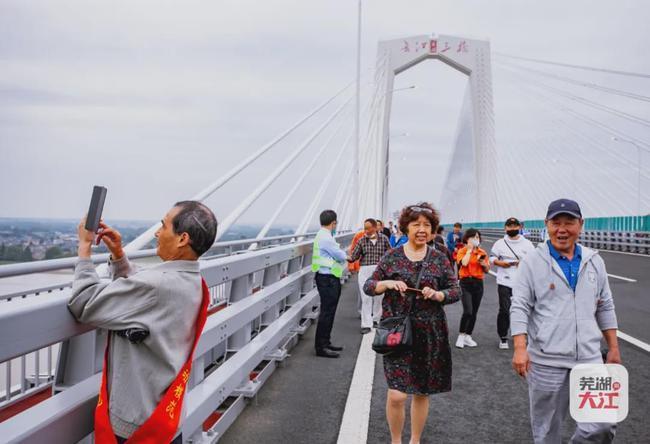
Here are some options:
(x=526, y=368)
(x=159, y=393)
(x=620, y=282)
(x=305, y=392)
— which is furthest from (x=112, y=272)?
(x=620, y=282)

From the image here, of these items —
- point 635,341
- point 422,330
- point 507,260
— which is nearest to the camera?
point 422,330

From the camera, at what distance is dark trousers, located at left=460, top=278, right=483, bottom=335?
25.5 ft

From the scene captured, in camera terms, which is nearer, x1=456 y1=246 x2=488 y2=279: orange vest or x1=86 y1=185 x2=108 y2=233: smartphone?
x1=86 y1=185 x2=108 y2=233: smartphone

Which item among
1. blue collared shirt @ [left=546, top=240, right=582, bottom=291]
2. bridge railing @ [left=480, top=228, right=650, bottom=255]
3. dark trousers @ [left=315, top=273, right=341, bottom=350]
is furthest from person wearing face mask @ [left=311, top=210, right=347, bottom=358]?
bridge railing @ [left=480, top=228, right=650, bottom=255]

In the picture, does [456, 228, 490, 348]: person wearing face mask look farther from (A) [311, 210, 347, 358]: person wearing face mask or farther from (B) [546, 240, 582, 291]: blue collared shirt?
(B) [546, 240, 582, 291]: blue collared shirt

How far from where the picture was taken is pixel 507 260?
7512 millimetres

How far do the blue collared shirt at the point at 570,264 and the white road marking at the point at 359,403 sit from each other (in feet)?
5.85

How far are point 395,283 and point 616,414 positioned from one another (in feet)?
4.84

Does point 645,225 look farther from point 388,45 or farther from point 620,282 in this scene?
point 388,45

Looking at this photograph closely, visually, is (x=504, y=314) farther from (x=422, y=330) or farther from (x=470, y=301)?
(x=422, y=330)

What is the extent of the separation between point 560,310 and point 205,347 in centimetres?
204

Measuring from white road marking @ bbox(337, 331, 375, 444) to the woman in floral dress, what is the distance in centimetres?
40

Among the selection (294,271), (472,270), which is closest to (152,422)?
(294,271)

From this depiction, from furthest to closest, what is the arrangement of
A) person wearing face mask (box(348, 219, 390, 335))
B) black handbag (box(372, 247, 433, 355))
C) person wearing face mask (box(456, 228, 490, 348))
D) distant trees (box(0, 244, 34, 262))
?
person wearing face mask (box(348, 219, 390, 335)) → person wearing face mask (box(456, 228, 490, 348)) → black handbag (box(372, 247, 433, 355)) → distant trees (box(0, 244, 34, 262))
